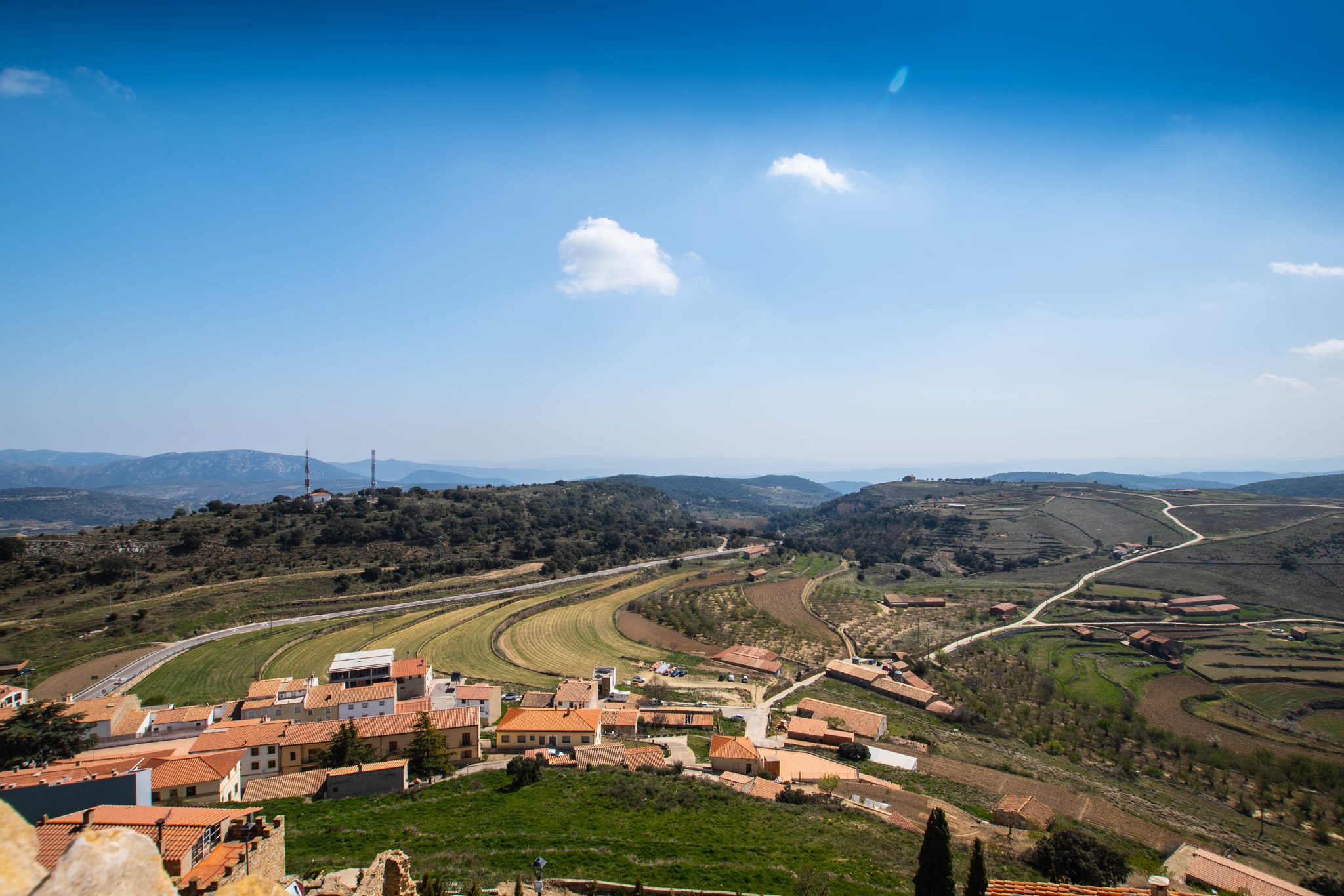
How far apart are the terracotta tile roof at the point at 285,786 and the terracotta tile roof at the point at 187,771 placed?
1217mm

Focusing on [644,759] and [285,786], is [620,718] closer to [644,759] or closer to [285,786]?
[644,759]

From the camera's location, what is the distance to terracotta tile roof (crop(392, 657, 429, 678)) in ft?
123

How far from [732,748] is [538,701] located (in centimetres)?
1297

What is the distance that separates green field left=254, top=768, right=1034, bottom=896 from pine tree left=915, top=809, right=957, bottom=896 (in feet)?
11.0

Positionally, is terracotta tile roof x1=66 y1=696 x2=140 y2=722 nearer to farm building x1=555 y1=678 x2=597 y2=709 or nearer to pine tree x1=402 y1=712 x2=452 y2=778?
pine tree x1=402 y1=712 x2=452 y2=778

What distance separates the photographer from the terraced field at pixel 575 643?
4753 cm

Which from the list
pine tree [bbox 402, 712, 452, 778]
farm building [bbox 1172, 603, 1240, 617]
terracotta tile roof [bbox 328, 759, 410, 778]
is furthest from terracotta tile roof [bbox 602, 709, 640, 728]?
farm building [bbox 1172, 603, 1240, 617]

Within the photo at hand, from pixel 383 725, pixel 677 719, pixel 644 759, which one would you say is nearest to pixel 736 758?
pixel 644 759

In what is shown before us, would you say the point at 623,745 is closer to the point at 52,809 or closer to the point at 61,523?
the point at 52,809

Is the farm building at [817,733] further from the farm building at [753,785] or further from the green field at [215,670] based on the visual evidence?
the green field at [215,670]

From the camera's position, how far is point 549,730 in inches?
1230

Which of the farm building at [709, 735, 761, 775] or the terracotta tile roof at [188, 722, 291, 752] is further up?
the terracotta tile roof at [188, 722, 291, 752]

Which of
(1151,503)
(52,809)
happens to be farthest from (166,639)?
(1151,503)

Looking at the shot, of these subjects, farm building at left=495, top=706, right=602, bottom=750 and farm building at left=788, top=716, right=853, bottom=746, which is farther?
farm building at left=788, top=716, right=853, bottom=746
